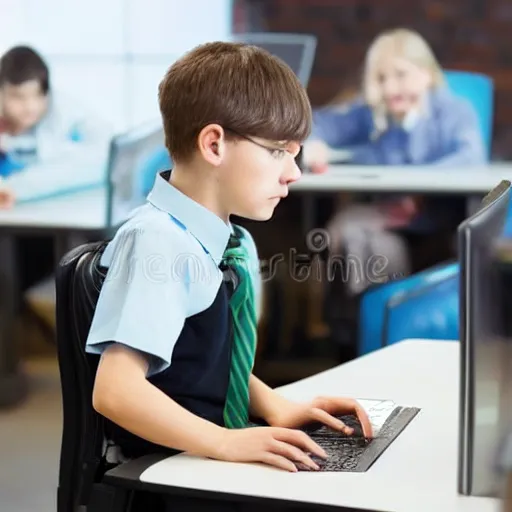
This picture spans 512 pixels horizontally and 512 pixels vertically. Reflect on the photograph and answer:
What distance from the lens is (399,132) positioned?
3445 millimetres

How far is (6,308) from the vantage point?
354cm

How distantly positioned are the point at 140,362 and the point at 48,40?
8.56 ft

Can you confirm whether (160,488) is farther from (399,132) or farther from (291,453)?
(399,132)

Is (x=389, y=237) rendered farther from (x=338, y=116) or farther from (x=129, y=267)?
(x=129, y=267)

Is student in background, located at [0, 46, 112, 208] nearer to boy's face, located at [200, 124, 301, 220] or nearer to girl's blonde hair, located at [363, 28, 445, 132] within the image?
girl's blonde hair, located at [363, 28, 445, 132]

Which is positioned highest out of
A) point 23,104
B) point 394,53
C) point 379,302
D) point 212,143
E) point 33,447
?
point 394,53

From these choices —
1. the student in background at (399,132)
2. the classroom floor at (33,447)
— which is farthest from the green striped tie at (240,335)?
the student in background at (399,132)

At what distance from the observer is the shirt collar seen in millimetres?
1217

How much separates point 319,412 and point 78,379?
30 centimetres

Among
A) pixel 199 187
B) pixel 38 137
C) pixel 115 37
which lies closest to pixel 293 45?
pixel 115 37

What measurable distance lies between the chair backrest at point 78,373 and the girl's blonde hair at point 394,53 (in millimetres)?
2284

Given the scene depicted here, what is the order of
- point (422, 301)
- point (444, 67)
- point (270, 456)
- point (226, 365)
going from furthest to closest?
1. point (444, 67)
2. point (422, 301)
3. point (226, 365)
4. point (270, 456)

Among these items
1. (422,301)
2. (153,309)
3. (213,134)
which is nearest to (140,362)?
(153,309)

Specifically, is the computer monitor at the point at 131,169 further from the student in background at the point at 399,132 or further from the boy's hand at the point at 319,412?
the boy's hand at the point at 319,412
